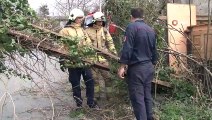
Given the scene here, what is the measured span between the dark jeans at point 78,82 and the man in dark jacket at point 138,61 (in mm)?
1453

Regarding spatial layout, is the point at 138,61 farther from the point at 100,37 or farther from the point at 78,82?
the point at 100,37

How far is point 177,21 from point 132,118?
3.21 meters

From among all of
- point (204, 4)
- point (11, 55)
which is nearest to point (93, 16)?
point (11, 55)

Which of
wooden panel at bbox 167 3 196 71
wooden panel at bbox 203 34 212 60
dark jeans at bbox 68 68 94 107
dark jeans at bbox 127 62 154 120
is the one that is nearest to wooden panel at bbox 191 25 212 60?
wooden panel at bbox 203 34 212 60

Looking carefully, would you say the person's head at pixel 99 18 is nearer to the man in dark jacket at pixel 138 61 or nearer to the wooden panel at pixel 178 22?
the man in dark jacket at pixel 138 61

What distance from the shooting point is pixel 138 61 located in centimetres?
605

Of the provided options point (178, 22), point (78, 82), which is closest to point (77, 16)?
point (78, 82)

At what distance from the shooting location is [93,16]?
7.82 metres

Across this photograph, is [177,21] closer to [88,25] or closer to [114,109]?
[88,25]

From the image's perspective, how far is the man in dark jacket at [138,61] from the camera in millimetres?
5980

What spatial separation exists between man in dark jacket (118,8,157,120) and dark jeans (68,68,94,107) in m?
1.45

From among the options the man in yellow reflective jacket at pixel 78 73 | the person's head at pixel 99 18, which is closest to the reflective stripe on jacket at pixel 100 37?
the person's head at pixel 99 18

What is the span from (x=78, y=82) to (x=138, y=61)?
5.86ft

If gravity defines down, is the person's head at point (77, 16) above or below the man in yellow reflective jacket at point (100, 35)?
above
